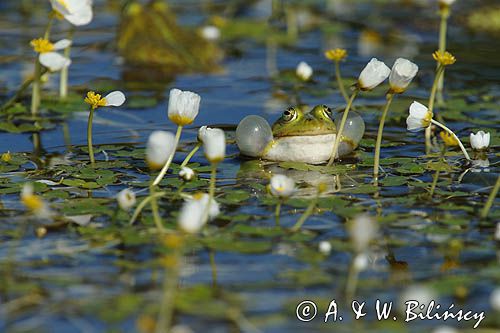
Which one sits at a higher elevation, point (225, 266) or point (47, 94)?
point (47, 94)

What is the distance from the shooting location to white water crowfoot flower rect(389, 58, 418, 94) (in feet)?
12.6

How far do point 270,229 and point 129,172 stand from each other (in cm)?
109

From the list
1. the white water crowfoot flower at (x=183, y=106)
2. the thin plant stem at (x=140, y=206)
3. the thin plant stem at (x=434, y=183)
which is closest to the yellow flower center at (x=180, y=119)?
the white water crowfoot flower at (x=183, y=106)

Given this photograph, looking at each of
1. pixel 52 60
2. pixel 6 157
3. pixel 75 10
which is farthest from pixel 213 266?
pixel 75 10

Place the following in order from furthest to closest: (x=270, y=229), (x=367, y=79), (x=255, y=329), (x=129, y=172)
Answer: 1. (x=129, y=172)
2. (x=367, y=79)
3. (x=270, y=229)
4. (x=255, y=329)

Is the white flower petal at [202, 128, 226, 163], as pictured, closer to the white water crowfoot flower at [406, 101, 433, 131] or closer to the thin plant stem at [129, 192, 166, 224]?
the thin plant stem at [129, 192, 166, 224]

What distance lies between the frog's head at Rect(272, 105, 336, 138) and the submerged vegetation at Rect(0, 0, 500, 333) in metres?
0.01

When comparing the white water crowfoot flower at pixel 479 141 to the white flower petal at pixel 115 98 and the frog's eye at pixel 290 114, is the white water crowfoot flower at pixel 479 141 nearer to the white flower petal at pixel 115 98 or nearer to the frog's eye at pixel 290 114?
the frog's eye at pixel 290 114

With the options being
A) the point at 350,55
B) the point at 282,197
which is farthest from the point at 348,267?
the point at 350,55

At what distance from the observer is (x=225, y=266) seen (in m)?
3.14

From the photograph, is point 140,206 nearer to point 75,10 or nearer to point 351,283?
point 351,283

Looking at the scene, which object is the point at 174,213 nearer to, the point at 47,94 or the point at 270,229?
the point at 270,229

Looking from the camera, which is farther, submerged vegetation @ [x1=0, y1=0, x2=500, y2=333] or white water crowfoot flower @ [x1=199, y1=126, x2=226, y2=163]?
white water crowfoot flower @ [x1=199, y1=126, x2=226, y2=163]

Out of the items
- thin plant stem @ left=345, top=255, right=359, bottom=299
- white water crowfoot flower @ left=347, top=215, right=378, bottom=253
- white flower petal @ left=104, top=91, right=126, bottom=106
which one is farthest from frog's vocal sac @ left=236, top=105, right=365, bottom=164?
white water crowfoot flower @ left=347, top=215, right=378, bottom=253
